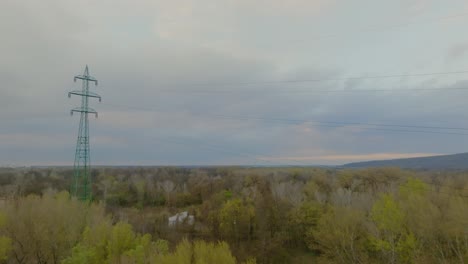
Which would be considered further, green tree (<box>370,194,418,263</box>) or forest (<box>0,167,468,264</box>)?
green tree (<box>370,194,418,263</box>)

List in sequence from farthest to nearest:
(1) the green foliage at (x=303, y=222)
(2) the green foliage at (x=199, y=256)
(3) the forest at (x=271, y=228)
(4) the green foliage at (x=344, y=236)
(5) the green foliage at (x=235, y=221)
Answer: (5) the green foliage at (x=235, y=221), (1) the green foliage at (x=303, y=222), (4) the green foliage at (x=344, y=236), (3) the forest at (x=271, y=228), (2) the green foliage at (x=199, y=256)

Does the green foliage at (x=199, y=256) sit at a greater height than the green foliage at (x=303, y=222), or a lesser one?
greater

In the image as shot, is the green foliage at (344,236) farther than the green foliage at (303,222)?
No

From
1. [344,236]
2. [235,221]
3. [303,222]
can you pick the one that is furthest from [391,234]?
[235,221]

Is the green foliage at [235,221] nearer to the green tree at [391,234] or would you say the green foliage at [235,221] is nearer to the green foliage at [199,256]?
the green tree at [391,234]

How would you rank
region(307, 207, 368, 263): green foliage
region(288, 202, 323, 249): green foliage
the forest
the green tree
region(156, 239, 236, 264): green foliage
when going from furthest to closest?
region(288, 202, 323, 249): green foliage
region(307, 207, 368, 263): green foliage
the green tree
the forest
region(156, 239, 236, 264): green foliage

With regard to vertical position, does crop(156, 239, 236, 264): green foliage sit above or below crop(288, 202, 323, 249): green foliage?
above

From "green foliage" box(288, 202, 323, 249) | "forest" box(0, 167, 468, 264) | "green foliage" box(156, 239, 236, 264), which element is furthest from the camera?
"green foliage" box(288, 202, 323, 249)

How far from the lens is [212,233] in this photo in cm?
4847

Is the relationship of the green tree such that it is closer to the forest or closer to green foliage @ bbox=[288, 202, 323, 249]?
the forest

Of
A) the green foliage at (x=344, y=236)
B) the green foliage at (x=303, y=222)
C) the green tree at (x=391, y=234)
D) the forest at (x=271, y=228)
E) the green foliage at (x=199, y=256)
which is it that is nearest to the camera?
the green foliage at (x=199, y=256)

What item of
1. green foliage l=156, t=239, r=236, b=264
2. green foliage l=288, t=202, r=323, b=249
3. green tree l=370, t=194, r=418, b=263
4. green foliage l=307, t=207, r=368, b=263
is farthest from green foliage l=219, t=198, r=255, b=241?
green foliage l=156, t=239, r=236, b=264

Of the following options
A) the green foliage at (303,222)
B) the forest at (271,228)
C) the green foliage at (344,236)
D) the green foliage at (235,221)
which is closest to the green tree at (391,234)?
the forest at (271,228)

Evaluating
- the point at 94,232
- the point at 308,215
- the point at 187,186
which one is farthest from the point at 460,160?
the point at 94,232
